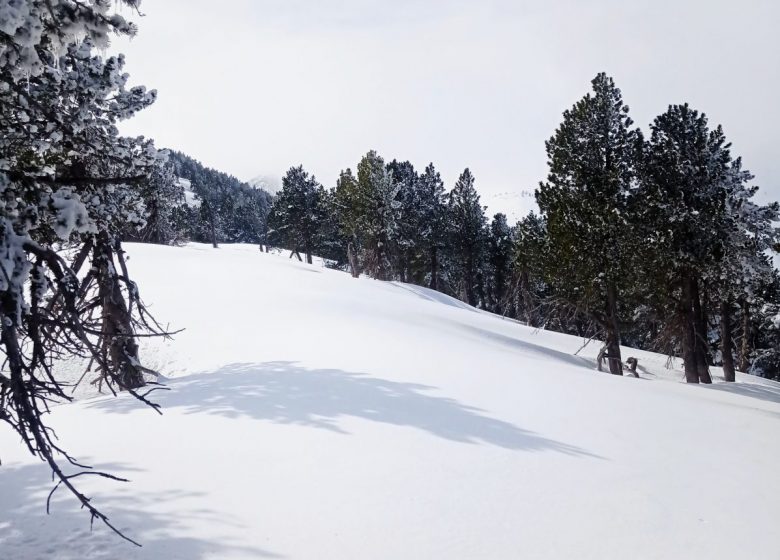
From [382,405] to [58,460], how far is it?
3.91 metres

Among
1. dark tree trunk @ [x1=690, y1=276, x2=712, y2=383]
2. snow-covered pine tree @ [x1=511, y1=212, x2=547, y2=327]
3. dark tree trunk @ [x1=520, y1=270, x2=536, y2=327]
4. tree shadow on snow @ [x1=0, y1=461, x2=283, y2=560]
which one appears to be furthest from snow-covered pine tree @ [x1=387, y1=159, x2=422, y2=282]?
tree shadow on snow @ [x1=0, y1=461, x2=283, y2=560]

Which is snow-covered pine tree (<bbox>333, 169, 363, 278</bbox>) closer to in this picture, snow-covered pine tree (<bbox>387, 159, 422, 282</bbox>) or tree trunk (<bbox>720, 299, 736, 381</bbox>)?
snow-covered pine tree (<bbox>387, 159, 422, 282</bbox>)

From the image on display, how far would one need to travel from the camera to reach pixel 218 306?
15.8m

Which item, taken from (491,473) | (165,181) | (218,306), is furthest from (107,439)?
(165,181)

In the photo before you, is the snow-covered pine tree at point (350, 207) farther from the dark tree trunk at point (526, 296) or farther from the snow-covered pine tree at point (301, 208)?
the dark tree trunk at point (526, 296)

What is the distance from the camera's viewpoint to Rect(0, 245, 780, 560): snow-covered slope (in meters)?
3.82

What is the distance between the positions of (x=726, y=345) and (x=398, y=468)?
22.9 m

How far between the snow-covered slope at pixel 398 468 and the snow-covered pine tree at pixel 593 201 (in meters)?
7.92

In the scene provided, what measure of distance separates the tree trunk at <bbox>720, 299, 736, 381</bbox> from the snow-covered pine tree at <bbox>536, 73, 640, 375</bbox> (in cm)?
663

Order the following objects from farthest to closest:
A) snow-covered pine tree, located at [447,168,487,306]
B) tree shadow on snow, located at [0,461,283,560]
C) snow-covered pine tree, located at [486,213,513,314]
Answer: snow-covered pine tree, located at [486,213,513,314], snow-covered pine tree, located at [447,168,487,306], tree shadow on snow, located at [0,461,283,560]

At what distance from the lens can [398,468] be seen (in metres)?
5.05

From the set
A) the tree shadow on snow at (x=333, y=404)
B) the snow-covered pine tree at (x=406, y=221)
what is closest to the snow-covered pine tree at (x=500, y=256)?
the snow-covered pine tree at (x=406, y=221)

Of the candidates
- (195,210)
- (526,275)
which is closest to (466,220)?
(526,275)

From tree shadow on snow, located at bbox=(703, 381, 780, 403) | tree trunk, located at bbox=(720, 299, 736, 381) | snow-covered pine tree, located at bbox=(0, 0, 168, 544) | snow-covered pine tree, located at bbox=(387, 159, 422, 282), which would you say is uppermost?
snow-covered pine tree, located at bbox=(387, 159, 422, 282)
